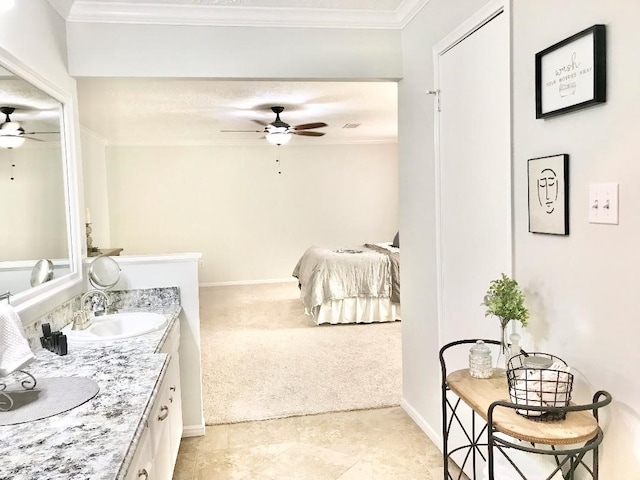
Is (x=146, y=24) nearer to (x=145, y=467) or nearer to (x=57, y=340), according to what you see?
(x=57, y=340)

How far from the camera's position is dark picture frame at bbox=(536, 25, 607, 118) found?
4.65 feet

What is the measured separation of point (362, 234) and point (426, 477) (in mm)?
6290

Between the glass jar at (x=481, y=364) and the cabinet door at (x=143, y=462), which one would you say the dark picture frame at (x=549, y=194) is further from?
the cabinet door at (x=143, y=462)

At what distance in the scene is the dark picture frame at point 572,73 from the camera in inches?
55.8

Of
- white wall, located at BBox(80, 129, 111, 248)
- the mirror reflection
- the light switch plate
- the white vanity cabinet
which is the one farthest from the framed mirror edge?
white wall, located at BBox(80, 129, 111, 248)

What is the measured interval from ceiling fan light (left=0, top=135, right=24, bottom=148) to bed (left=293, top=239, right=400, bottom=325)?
368 centimetres

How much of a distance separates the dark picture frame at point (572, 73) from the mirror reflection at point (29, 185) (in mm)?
2026

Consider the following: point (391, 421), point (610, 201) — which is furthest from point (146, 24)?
point (391, 421)

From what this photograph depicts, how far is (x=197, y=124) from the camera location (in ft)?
21.6

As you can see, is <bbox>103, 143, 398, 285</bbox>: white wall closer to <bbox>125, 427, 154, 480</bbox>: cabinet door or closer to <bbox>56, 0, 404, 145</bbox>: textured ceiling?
<bbox>56, 0, 404, 145</bbox>: textured ceiling

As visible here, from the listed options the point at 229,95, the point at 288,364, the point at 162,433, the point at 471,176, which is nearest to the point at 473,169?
the point at 471,176

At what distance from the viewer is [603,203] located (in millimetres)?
1441

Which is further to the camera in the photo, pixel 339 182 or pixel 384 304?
pixel 339 182

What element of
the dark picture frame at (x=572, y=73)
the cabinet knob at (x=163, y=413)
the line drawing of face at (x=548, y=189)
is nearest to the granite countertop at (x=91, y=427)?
the cabinet knob at (x=163, y=413)
